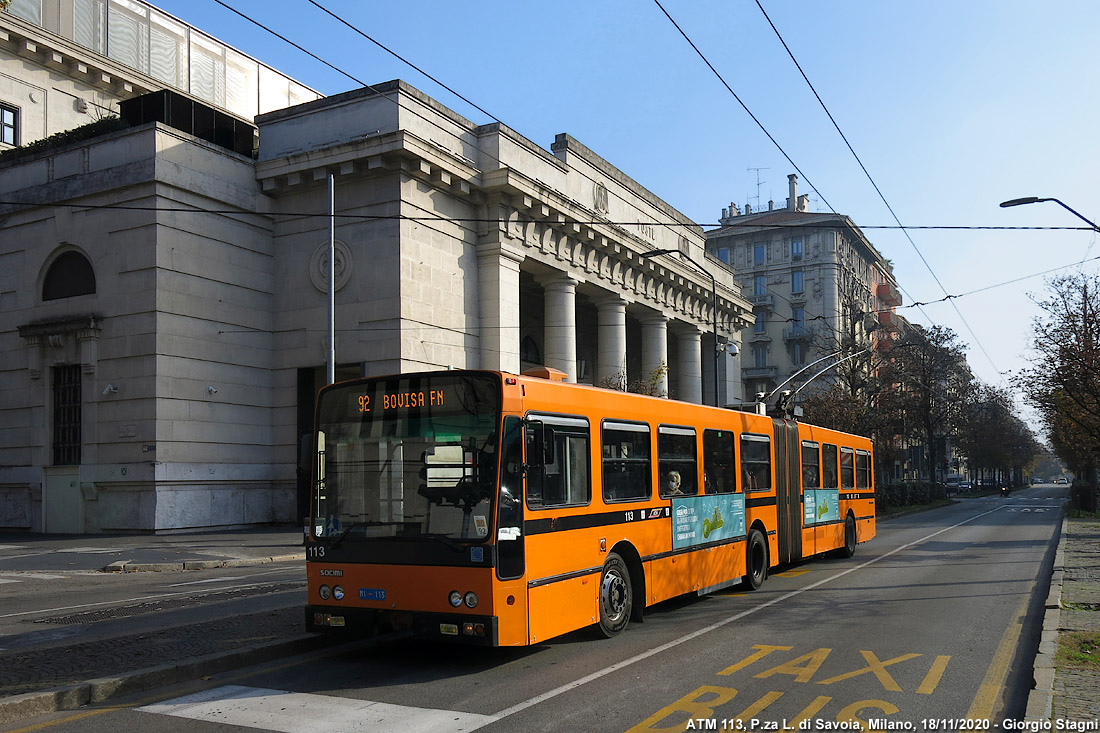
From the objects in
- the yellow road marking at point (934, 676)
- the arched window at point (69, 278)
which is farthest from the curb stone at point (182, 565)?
the yellow road marking at point (934, 676)

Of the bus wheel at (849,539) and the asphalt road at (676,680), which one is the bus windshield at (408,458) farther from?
the bus wheel at (849,539)

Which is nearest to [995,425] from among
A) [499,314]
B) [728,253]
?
[728,253]

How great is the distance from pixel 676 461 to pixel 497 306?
22586 millimetres

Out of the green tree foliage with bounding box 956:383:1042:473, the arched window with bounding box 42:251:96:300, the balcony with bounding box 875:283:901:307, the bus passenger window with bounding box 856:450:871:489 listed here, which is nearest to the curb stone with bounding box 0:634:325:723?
the bus passenger window with bounding box 856:450:871:489

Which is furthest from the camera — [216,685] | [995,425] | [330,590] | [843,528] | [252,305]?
[995,425]

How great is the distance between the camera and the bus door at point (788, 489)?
1571 cm

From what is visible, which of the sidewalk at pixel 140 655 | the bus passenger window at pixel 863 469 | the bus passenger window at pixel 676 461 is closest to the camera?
the sidewalk at pixel 140 655

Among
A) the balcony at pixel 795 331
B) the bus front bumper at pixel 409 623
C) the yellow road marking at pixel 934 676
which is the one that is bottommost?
the yellow road marking at pixel 934 676

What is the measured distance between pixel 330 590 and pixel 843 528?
13.6 meters

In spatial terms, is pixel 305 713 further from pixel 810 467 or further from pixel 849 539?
pixel 849 539

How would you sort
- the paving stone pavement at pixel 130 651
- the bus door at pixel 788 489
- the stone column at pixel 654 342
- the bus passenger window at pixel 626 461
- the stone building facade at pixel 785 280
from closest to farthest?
the paving stone pavement at pixel 130 651
the bus passenger window at pixel 626 461
the bus door at pixel 788 489
the stone column at pixel 654 342
the stone building facade at pixel 785 280

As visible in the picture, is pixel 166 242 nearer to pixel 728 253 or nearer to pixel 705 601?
pixel 705 601

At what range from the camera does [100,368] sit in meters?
29.1

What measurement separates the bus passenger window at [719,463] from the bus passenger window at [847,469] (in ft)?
23.1
